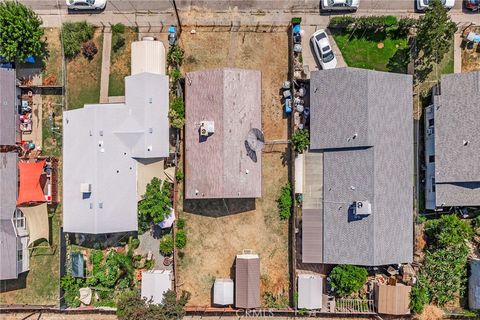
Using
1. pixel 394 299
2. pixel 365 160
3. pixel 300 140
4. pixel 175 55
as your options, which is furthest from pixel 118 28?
pixel 394 299

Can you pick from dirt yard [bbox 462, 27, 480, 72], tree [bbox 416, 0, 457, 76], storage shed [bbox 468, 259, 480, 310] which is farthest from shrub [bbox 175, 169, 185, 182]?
dirt yard [bbox 462, 27, 480, 72]

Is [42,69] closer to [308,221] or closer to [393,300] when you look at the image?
[308,221]

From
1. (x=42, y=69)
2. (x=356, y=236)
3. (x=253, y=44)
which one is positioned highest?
(x=253, y=44)

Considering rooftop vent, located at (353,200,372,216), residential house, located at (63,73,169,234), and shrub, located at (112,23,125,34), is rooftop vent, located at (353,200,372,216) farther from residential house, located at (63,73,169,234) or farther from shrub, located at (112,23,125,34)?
shrub, located at (112,23,125,34)

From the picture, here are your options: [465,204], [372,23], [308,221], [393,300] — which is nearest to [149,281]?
[308,221]

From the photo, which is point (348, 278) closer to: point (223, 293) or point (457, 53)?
point (223, 293)
